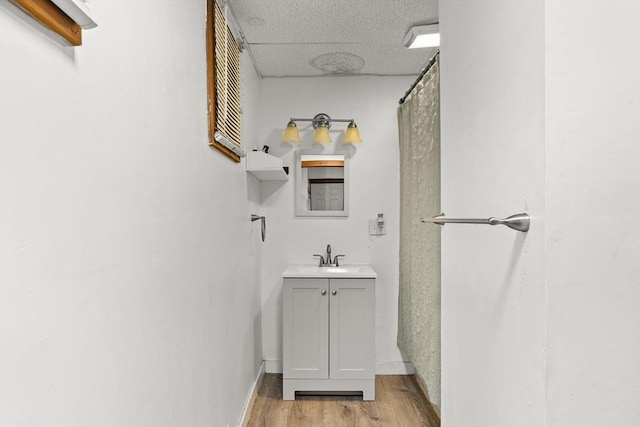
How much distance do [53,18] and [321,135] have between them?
2365 millimetres

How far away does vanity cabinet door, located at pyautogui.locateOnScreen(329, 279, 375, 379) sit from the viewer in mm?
2594

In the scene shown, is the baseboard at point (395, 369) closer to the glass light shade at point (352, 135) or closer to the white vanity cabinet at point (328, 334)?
the white vanity cabinet at point (328, 334)

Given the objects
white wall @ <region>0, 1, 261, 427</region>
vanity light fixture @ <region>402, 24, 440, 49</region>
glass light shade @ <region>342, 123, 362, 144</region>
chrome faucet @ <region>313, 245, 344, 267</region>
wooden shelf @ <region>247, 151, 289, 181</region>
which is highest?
vanity light fixture @ <region>402, 24, 440, 49</region>

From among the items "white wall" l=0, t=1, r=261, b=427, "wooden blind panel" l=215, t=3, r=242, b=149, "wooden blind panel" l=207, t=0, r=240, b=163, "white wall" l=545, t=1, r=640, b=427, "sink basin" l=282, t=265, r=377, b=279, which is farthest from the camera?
"sink basin" l=282, t=265, r=377, b=279

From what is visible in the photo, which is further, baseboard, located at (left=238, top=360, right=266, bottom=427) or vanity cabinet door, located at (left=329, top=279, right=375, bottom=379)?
vanity cabinet door, located at (left=329, top=279, right=375, bottom=379)

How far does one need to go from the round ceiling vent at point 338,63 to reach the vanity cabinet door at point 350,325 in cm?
154

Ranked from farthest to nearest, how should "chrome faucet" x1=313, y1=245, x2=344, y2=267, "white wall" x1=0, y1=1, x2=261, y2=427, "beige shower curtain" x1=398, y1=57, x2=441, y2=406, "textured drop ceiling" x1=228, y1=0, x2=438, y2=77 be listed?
"chrome faucet" x1=313, y1=245, x2=344, y2=267 → "beige shower curtain" x1=398, y1=57, x2=441, y2=406 → "textured drop ceiling" x1=228, y1=0, x2=438, y2=77 → "white wall" x1=0, y1=1, x2=261, y2=427

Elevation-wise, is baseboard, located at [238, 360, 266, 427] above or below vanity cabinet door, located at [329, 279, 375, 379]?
below

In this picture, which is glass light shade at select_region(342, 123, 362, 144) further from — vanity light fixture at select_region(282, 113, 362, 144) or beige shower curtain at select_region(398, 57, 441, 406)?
beige shower curtain at select_region(398, 57, 441, 406)

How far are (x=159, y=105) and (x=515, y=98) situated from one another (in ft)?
2.99

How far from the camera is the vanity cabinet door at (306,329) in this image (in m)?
2.60

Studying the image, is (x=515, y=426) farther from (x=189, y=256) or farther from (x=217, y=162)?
(x=217, y=162)

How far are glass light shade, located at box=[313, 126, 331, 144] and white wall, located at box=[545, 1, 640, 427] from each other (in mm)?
2224

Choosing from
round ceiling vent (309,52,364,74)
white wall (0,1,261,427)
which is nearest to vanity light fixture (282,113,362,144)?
round ceiling vent (309,52,364,74)
